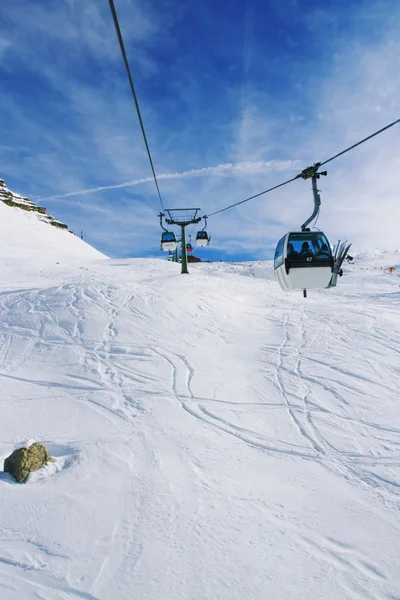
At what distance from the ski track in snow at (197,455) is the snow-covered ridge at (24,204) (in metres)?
71.0

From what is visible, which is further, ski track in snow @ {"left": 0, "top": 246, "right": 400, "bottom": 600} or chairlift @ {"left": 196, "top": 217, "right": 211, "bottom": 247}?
chairlift @ {"left": 196, "top": 217, "right": 211, "bottom": 247}

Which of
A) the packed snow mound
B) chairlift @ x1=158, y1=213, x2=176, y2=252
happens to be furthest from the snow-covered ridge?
chairlift @ x1=158, y1=213, x2=176, y2=252

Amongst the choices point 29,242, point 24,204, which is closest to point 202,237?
point 29,242

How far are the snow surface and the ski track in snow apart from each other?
28 millimetres

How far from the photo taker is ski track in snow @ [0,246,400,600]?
4230 millimetres

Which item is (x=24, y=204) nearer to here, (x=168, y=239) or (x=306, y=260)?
(x=168, y=239)

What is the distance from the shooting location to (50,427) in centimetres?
744

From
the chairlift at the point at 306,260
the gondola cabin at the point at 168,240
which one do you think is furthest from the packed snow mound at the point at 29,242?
the chairlift at the point at 306,260

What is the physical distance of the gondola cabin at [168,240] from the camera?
21531 mm

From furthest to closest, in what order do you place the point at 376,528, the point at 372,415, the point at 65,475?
the point at 372,415
the point at 65,475
the point at 376,528

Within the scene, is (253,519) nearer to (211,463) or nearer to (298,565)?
(298,565)

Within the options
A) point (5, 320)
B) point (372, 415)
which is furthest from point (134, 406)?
point (5, 320)

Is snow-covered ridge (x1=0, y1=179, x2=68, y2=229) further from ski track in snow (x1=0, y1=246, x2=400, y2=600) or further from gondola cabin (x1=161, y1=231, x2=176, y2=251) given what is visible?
ski track in snow (x1=0, y1=246, x2=400, y2=600)

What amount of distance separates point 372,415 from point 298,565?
183 inches
